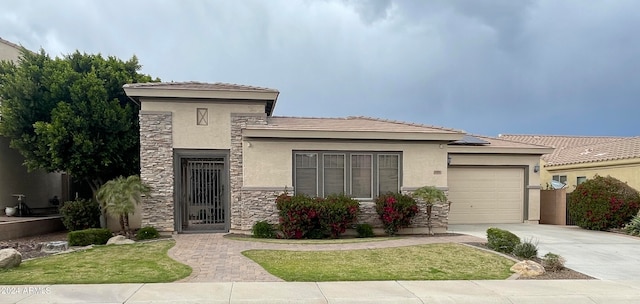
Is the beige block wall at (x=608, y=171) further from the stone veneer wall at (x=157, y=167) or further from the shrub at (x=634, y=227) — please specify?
the stone veneer wall at (x=157, y=167)

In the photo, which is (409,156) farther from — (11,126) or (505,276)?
(11,126)

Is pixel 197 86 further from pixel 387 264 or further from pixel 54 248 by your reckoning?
pixel 387 264

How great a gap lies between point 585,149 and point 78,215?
24726mm

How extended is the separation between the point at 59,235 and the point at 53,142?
3595 mm

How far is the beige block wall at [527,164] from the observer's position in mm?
14984

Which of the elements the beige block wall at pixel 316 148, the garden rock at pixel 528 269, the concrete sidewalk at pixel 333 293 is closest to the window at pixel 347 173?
the beige block wall at pixel 316 148

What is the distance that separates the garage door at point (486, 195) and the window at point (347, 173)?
3868mm

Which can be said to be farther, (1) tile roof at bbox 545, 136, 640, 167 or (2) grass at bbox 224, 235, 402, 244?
(1) tile roof at bbox 545, 136, 640, 167

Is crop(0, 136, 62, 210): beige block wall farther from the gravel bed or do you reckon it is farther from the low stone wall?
the low stone wall

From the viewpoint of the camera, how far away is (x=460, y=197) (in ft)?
49.3

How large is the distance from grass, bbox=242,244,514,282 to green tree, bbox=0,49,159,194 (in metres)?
7.36

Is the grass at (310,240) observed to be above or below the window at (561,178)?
below

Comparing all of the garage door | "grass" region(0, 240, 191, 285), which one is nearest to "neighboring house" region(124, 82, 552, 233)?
the garage door

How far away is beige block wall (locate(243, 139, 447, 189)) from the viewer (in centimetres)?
1187
